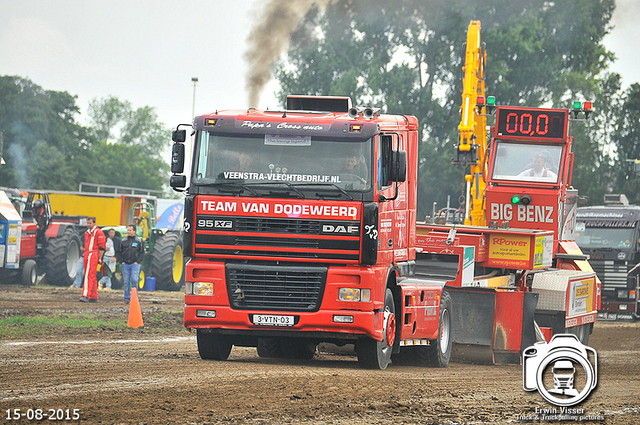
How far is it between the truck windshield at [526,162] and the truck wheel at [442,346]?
4.69 meters

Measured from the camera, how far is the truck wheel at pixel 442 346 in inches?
505

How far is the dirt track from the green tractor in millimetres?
12458

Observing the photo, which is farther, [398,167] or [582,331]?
[582,331]

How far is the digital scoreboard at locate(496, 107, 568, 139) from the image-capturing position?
57.7 ft

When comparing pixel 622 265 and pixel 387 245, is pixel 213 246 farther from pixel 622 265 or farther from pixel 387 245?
pixel 622 265

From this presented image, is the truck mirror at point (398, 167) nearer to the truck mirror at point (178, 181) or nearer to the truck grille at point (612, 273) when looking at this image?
the truck mirror at point (178, 181)

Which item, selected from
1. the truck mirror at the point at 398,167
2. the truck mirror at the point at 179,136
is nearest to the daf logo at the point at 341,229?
the truck mirror at the point at 398,167

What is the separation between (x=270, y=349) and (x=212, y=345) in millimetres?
1275

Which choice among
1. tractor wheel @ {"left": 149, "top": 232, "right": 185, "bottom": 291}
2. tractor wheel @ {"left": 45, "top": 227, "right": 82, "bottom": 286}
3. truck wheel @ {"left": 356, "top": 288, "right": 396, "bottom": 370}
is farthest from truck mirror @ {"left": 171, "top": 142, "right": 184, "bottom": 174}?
tractor wheel @ {"left": 45, "top": 227, "right": 82, "bottom": 286}

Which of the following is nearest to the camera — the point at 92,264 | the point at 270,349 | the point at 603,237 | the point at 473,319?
the point at 270,349

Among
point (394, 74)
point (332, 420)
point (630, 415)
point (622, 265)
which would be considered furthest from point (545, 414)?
point (394, 74)

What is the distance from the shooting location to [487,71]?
48.8m

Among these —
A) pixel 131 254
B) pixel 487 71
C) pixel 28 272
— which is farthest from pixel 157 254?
pixel 487 71

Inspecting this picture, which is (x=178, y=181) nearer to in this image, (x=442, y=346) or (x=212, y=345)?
(x=212, y=345)
